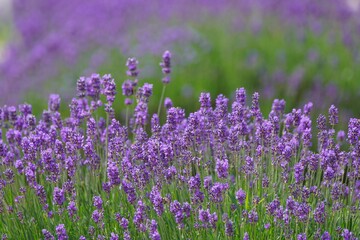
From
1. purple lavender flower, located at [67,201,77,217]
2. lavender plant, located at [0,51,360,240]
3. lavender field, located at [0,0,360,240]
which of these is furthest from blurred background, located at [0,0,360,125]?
purple lavender flower, located at [67,201,77,217]

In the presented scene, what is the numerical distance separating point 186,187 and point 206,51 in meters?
4.82

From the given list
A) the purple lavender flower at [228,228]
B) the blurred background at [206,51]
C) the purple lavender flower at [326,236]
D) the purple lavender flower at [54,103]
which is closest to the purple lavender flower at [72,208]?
the purple lavender flower at [228,228]

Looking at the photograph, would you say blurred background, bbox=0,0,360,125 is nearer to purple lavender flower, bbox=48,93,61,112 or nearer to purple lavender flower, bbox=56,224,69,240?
purple lavender flower, bbox=48,93,61,112

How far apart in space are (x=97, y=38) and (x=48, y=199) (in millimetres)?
5795

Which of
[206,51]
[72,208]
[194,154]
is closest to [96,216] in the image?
[72,208]

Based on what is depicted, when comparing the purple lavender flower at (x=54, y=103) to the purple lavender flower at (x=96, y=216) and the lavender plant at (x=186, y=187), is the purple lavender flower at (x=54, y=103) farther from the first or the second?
the purple lavender flower at (x=96, y=216)

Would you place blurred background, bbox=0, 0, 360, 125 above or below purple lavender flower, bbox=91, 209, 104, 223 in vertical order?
above

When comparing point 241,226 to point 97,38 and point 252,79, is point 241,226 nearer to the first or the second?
point 252,79

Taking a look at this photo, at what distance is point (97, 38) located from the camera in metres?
9.34

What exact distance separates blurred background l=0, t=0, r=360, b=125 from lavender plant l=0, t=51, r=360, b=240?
10.8 ft

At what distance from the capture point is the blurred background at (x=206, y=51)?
7.44 metres

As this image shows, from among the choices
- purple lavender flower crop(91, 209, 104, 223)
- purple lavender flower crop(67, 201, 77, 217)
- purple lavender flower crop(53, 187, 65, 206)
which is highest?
purple lavender flower crop(53, 187, 65, 206)

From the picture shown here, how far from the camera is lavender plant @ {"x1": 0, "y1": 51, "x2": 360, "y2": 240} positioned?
10.3ft

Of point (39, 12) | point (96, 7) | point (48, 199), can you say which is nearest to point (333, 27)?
point (96, 7)
